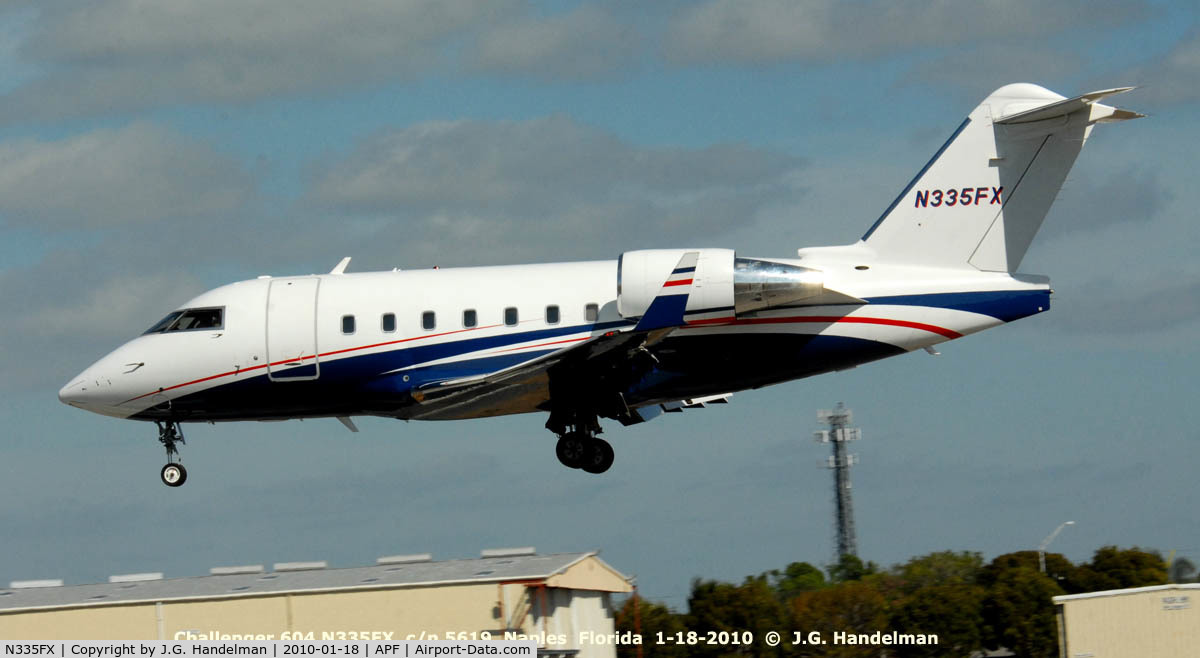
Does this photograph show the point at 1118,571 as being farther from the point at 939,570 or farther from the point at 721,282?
the point at 721,282

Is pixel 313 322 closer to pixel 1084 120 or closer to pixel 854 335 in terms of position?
pixel 854 335

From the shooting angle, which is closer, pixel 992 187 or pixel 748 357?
pixel 748 357

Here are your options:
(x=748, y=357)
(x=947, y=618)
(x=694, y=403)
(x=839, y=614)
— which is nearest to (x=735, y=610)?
(x=839, y=614)

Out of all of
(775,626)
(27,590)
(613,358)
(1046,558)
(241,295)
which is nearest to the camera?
(613,358)

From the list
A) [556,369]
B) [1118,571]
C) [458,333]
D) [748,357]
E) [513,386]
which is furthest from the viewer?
[1118,571]

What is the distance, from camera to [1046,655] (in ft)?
198

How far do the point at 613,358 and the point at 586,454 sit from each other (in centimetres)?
284

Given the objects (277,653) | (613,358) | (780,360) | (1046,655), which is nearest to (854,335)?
(780,360)

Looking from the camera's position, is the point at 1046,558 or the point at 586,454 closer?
the point at 586,454

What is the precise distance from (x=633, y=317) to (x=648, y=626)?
74.7 ft

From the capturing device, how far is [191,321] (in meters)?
34.5

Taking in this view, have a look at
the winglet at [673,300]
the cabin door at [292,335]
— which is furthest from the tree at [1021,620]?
the cabin door at [292,335]

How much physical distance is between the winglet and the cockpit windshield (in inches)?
376

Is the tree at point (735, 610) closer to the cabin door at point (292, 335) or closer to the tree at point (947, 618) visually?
the tree at point (947, 618)
